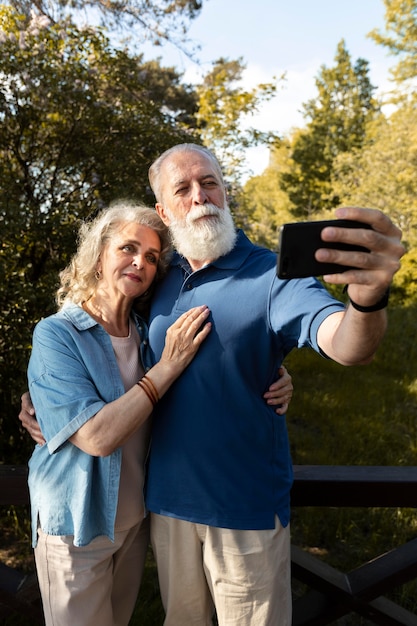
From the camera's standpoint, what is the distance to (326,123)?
27.2 metres

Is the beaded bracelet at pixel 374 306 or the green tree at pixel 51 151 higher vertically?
the green tree at pixel 51 151

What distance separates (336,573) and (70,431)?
1.23 metres

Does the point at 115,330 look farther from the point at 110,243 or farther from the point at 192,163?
the point at 192,163

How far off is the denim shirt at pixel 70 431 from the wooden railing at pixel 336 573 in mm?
265

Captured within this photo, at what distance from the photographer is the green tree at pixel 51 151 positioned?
3449 millimetres

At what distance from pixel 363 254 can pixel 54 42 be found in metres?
3.96

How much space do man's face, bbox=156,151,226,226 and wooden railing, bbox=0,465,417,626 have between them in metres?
1.02

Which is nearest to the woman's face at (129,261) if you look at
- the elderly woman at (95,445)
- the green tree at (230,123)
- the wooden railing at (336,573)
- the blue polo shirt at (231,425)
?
A: the elderly woman at (95,445)

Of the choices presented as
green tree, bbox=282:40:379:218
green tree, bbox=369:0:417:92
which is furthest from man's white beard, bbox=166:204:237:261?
green tree, bbox=282:40:379:218

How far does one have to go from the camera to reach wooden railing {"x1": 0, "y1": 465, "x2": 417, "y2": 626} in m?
1.75

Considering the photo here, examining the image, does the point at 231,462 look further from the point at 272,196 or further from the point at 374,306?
the point at 272,196

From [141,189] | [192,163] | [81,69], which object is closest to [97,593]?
[192,163]

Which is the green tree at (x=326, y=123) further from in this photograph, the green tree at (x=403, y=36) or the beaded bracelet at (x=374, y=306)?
the beaded bracelet at (x=374, y=306)

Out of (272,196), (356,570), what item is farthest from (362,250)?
(272,196)
